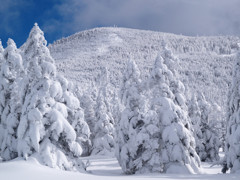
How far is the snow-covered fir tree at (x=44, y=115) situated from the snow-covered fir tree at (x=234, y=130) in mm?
10128

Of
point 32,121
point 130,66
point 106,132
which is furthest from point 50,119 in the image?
point 106,132

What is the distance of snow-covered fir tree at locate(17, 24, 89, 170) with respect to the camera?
19.4 meters

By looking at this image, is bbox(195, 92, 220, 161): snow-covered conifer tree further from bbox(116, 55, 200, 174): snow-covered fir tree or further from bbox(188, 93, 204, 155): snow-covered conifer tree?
bbox(116, 55, 200, 174): snow-covered fir tree

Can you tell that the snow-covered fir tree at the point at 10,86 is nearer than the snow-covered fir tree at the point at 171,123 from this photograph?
Yes

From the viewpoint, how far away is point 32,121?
19562mm

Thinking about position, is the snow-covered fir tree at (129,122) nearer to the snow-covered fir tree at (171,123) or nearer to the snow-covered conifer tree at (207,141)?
the snow-covered fir tree at (171,123)

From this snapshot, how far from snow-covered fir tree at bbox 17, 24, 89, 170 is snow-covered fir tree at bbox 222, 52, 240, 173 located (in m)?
10.1

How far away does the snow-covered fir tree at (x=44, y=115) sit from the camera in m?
Answer: 19.4

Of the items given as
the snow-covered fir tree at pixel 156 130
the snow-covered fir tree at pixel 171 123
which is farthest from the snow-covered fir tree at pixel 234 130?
the snow-covered fir tree at pixel 156 130

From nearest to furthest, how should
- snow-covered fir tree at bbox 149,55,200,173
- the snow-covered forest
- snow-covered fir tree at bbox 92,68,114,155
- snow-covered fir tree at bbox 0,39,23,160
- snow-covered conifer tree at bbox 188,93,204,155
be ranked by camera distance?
the snow-covered forest
snow-covered fir tree at bbox 0,39,23,160
snow-covered fir tree at bbox 149,55,200,173
snow-covered conifer tree at bbox 188,93,204,155
snow-covered fir tree at bbox 92,68,114,155

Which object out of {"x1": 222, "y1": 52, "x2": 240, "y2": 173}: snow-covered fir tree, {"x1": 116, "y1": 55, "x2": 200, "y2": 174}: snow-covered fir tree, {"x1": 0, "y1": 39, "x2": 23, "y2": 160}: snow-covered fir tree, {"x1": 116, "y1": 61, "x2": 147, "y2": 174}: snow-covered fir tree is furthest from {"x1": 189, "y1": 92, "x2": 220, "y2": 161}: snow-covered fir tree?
Result: {"x1": 0, "y1": 39, "x2": 23, "y2": 160}: snow-covered fir tree

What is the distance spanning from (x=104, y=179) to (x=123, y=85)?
1886 cm

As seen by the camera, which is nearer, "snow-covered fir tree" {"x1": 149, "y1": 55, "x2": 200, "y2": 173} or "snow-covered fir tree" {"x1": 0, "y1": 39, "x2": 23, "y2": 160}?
"snow-covered fir tree" {"x1": 0, "y1": 39, "x2": 23, "y2": 160}

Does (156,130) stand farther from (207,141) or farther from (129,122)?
(207,141)
